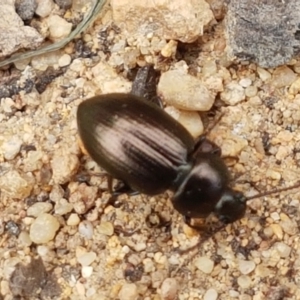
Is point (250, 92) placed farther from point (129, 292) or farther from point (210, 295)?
point (129, 292)

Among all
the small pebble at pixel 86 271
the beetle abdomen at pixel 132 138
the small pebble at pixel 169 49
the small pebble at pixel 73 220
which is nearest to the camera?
the beetle abdomen at pixel 132 138

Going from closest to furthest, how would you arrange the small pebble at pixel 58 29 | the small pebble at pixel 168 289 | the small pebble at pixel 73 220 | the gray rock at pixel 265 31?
the small pebble at pixel 168 289 < the small pebble at pixel 73 220 < the gray rock at pixel 265 31 < the small pebble at pixel 58 29

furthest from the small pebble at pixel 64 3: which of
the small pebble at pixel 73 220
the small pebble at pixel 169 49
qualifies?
the small pebble at pixel 73 220

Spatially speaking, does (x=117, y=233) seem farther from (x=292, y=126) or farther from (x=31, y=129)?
(x=292, y=126)

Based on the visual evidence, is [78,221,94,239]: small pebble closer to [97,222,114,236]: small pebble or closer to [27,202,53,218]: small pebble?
[97,222,114,236]: small pebble

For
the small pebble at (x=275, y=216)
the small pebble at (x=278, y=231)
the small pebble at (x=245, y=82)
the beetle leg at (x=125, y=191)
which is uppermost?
the small pebble at (x=245, y=82)

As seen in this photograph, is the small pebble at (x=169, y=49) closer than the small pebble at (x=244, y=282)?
No

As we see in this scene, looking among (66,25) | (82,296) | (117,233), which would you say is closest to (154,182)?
(117,233)

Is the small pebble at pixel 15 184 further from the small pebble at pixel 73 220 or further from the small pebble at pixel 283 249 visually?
the small pebble at pixel 283 249
